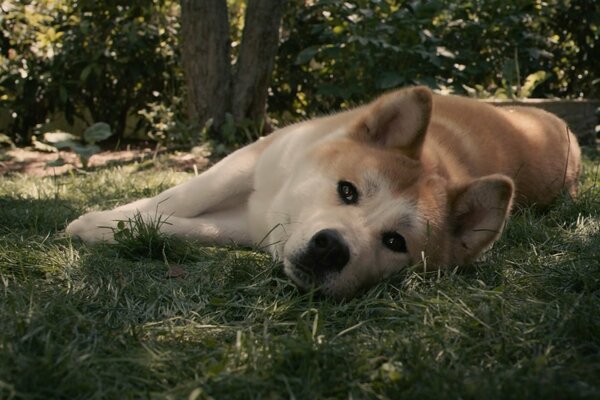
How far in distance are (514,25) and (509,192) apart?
5.94m

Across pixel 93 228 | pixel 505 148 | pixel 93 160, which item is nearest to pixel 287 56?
pixel 93 160

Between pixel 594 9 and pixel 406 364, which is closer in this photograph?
pixel 406 364

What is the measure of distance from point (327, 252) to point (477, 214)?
0.82m

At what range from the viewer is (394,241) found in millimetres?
2836

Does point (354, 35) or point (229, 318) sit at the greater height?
point (354, 35)

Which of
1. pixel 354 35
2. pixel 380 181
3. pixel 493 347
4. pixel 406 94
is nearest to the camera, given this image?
pixel 493 347

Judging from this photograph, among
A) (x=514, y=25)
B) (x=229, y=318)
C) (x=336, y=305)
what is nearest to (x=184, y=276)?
(x=229, y=318)

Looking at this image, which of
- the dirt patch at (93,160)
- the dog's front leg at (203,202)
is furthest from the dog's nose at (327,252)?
the dirt patch at (93,160)

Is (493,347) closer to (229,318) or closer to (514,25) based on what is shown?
(229,318)

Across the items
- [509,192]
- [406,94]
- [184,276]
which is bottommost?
[184,276]

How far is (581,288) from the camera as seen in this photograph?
104 inches

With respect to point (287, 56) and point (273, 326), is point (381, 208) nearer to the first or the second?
point (273, 326)

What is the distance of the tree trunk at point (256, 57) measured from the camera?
677 centimetres

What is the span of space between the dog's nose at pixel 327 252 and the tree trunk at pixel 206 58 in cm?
452
